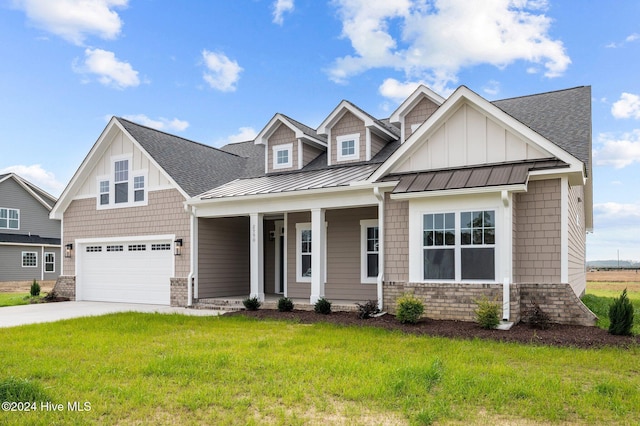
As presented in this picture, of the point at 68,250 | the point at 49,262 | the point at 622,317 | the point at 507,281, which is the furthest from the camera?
Result: the point at 49,262

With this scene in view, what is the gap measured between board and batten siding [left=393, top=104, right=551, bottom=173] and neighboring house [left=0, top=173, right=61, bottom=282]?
88.9 ft

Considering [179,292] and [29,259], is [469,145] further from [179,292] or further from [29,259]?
[29,259]

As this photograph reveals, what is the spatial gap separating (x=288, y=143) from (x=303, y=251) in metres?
3.87

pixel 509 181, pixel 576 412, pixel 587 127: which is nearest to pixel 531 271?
pixel 509 181

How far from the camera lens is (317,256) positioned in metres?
14.4

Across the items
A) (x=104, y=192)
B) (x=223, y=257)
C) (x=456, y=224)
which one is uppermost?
(x=104, y=192)

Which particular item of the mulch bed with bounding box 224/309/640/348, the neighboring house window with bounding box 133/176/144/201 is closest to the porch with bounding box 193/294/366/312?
the mulch bed with bounding box 224/309/640/348

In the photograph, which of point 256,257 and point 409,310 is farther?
point 256,257

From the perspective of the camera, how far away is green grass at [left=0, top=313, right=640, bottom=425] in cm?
558

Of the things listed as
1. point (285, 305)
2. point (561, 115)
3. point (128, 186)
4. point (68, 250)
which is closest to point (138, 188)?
point (128, 186)

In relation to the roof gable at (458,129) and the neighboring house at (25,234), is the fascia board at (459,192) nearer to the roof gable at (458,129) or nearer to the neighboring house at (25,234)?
the roof gable at (458,129)

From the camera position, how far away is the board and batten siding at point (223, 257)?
17.1m

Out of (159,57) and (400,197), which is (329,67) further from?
(400,197)

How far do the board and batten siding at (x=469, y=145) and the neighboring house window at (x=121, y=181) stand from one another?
10.5 meters
